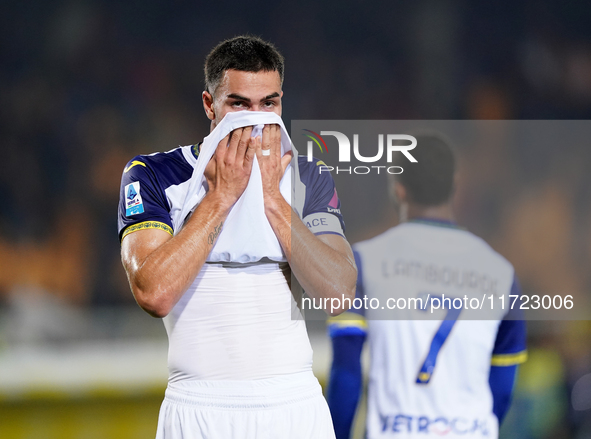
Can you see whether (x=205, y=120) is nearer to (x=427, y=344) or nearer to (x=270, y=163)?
(x=427, y=344)

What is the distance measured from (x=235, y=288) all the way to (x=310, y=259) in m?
0.23

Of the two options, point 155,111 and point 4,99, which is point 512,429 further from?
point 4,99

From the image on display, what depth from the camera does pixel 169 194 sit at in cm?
184

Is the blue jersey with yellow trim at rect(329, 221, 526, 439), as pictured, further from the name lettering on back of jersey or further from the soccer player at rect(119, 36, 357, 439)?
the soccer player at rect(119, 36, 357, 439)

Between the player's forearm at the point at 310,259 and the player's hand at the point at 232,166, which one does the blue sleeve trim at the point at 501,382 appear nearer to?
the player's forearm at the point at 310,259

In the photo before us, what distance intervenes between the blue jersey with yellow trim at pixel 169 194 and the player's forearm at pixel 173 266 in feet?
0.39

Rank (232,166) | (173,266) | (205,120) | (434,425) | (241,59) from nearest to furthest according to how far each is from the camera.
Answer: (173,266)
(232,166)
(241,59)
(434,425)
(205,120)

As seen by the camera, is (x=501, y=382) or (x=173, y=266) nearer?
A: (x=173, y=266)

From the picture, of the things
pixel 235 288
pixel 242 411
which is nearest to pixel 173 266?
pixel 235 288

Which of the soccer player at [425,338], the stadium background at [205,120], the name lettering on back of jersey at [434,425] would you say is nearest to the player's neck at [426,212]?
the soccer player at [425,338]

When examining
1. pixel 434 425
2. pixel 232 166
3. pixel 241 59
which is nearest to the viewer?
pixel 232 166

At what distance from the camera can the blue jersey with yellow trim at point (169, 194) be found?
5.85 feet

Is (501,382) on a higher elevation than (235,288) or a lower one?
lower

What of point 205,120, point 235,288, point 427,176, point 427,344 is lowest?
point 427,344
